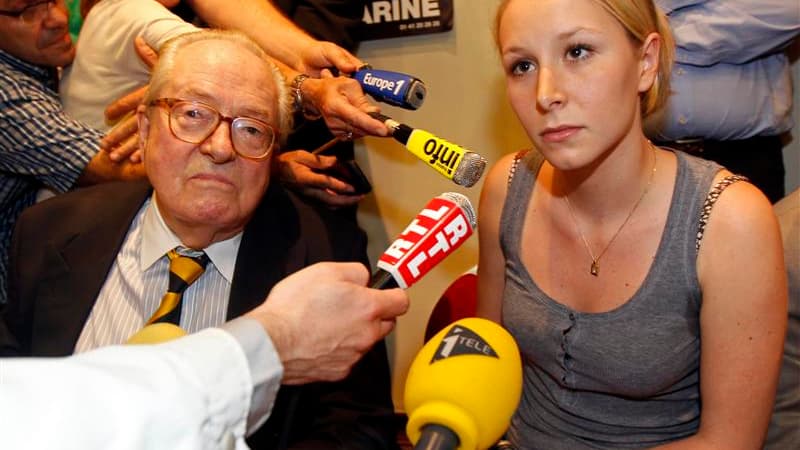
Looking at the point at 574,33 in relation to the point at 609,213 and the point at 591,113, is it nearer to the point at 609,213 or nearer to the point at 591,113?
the point at 591,113

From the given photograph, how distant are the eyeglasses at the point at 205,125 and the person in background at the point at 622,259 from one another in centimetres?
58

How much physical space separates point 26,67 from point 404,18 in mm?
1256

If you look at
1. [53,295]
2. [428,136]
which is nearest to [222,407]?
[428,136]

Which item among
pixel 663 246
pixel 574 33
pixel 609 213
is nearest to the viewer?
pixel 574 33

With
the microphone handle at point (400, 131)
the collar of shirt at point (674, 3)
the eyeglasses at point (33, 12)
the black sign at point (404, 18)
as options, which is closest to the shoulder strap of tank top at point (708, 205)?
the microphone handle at point (400, 131)

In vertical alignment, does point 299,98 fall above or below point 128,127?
above

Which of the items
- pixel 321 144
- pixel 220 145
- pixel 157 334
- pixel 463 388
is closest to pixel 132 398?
pixel 157 334

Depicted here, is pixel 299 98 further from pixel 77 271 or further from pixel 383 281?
pixel 383 281

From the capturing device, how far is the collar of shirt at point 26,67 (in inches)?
89.0

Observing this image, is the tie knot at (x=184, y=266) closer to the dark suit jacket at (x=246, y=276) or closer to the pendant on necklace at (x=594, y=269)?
the dark suit jacket at (x=246, y=276)

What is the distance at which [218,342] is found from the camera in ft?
3.22

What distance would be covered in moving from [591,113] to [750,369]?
0.54m

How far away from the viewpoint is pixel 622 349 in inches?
63.2

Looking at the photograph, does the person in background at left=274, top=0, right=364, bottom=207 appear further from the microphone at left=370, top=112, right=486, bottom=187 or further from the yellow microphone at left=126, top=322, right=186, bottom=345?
the yellow microphone at left=126, top=322, right=186, bottom=345
